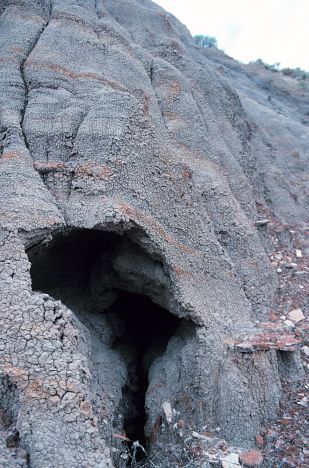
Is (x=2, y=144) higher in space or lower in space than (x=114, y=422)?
higher

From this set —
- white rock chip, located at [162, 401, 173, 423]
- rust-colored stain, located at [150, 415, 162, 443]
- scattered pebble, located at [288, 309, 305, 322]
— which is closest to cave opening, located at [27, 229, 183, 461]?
rust-colored stain, located at [150, 415, 162, 443]

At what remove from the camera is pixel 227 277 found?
7.55 meters

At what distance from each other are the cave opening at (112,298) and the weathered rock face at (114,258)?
3cm

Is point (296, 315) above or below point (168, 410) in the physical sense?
above

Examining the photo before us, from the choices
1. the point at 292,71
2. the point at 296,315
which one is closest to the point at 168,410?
the point at 296,315

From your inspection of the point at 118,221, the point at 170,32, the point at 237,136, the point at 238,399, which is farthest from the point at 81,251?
the point at 170,32

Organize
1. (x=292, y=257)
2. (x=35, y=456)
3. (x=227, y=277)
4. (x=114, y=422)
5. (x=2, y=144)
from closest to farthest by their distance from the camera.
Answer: (x=35, y=456) < (x=114, y=422) < (x=2, y=144) < (x=227, y=277) < (x=292, y=257)

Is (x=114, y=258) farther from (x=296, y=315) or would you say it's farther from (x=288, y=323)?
(x=296, y=315)

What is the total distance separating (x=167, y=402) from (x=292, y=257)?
4.60m

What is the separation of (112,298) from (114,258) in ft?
3.10

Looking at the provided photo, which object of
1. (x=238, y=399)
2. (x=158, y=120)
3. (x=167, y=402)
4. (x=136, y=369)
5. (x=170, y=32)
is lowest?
(x=136, y=369)

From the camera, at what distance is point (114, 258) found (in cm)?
708

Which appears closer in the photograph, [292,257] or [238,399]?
[238,399]

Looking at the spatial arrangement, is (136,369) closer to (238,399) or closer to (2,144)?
(238,399)
